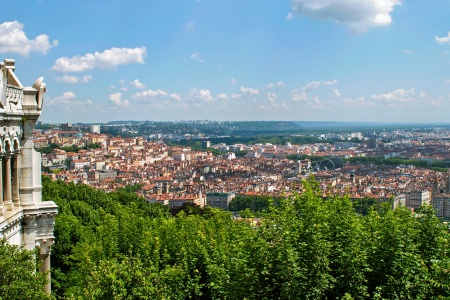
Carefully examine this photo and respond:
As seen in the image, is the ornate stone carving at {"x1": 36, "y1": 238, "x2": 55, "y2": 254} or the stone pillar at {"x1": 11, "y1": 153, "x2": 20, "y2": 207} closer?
the stone pillar at {"x1": 11, "y1": 153, "x2": 20, "y2": 207}

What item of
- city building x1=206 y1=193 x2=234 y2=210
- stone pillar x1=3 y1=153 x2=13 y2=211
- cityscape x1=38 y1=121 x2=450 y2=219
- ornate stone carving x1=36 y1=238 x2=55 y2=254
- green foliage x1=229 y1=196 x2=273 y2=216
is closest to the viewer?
stone pillar x1=3 y1=153 x2=13 y2=211

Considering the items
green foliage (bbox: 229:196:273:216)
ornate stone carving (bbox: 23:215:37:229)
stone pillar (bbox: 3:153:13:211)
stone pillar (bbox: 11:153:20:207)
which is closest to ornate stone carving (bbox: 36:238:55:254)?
ornate stone carving (bbox: 23:215:37:229)

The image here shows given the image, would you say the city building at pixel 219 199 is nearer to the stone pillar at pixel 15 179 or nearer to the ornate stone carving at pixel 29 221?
the ornate stone carving at pixel 29 221

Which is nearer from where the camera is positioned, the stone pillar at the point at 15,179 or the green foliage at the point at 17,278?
the green foliage at the point at 17,278

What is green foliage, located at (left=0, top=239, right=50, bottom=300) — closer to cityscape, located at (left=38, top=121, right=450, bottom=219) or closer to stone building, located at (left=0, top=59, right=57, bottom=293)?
stone building, located at (left=0, top=59, right=57, bottom=293)

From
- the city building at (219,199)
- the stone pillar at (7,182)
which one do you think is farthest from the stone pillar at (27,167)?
the city building at (219,199)

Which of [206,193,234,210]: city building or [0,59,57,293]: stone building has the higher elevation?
[0,59,57,293]: stone building

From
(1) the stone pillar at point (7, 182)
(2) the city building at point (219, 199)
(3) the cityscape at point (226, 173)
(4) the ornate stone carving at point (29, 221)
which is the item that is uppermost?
(1) the stone pillar at point (7, 182)

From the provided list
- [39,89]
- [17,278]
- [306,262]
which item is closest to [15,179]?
[39,89]
